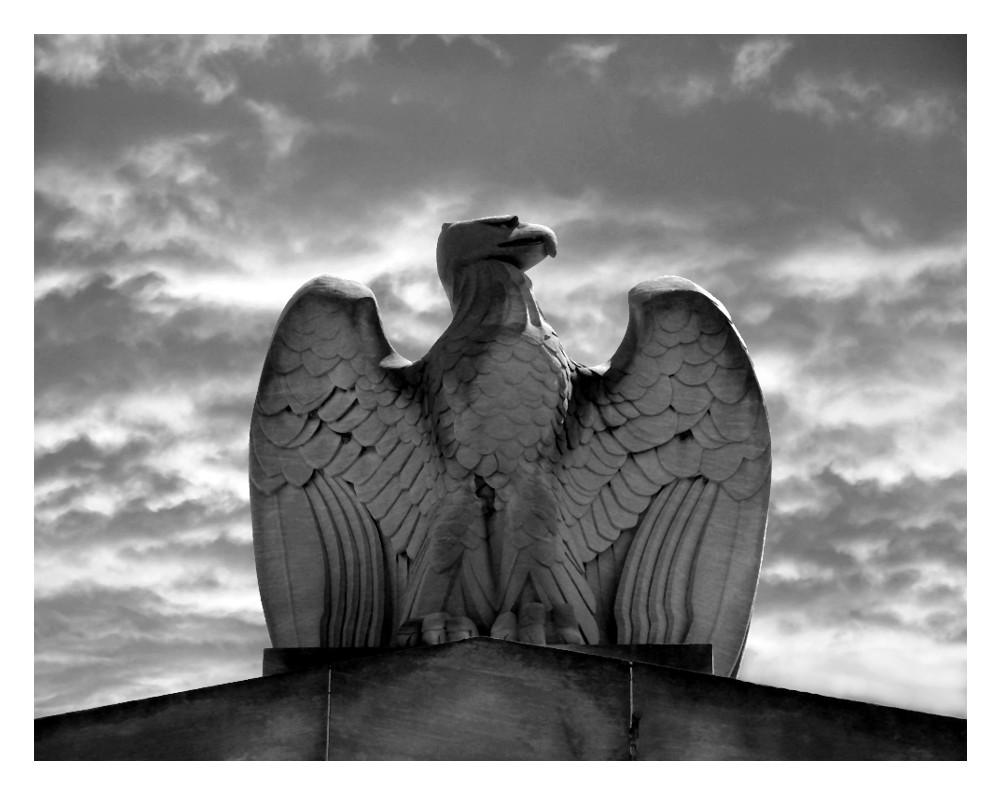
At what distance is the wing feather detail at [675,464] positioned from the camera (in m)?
15.6

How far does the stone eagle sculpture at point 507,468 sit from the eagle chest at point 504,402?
0.5 inches

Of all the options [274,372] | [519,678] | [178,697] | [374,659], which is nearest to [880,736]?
[519,678]

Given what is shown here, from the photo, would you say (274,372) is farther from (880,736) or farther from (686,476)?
(880,736)

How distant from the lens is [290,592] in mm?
15898

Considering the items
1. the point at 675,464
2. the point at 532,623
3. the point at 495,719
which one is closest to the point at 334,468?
the point at 532,623

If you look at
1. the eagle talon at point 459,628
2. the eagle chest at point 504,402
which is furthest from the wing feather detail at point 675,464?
the eagle talon at point 459,628

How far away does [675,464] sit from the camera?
51.5 feet

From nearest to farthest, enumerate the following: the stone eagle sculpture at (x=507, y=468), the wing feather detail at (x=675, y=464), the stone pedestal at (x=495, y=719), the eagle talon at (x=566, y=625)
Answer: the stone pedestal at (x=495, y=719) < the eagle talon at (x=566, y=625) < the stone eagle sculpture at (x=507, y=468) < the wing feather detail at (x=675, y=464)

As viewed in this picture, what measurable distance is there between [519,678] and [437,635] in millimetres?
1379

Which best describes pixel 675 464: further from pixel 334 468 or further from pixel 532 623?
pixel 334 468

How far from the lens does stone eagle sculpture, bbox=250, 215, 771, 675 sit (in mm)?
15344

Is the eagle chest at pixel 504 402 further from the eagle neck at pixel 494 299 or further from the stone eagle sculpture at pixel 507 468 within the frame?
the eagle neck at pixel 494 299

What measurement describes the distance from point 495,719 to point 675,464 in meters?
2.97

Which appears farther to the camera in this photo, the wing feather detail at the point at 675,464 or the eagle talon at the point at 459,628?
the wing feather detail at the point at 675,464
